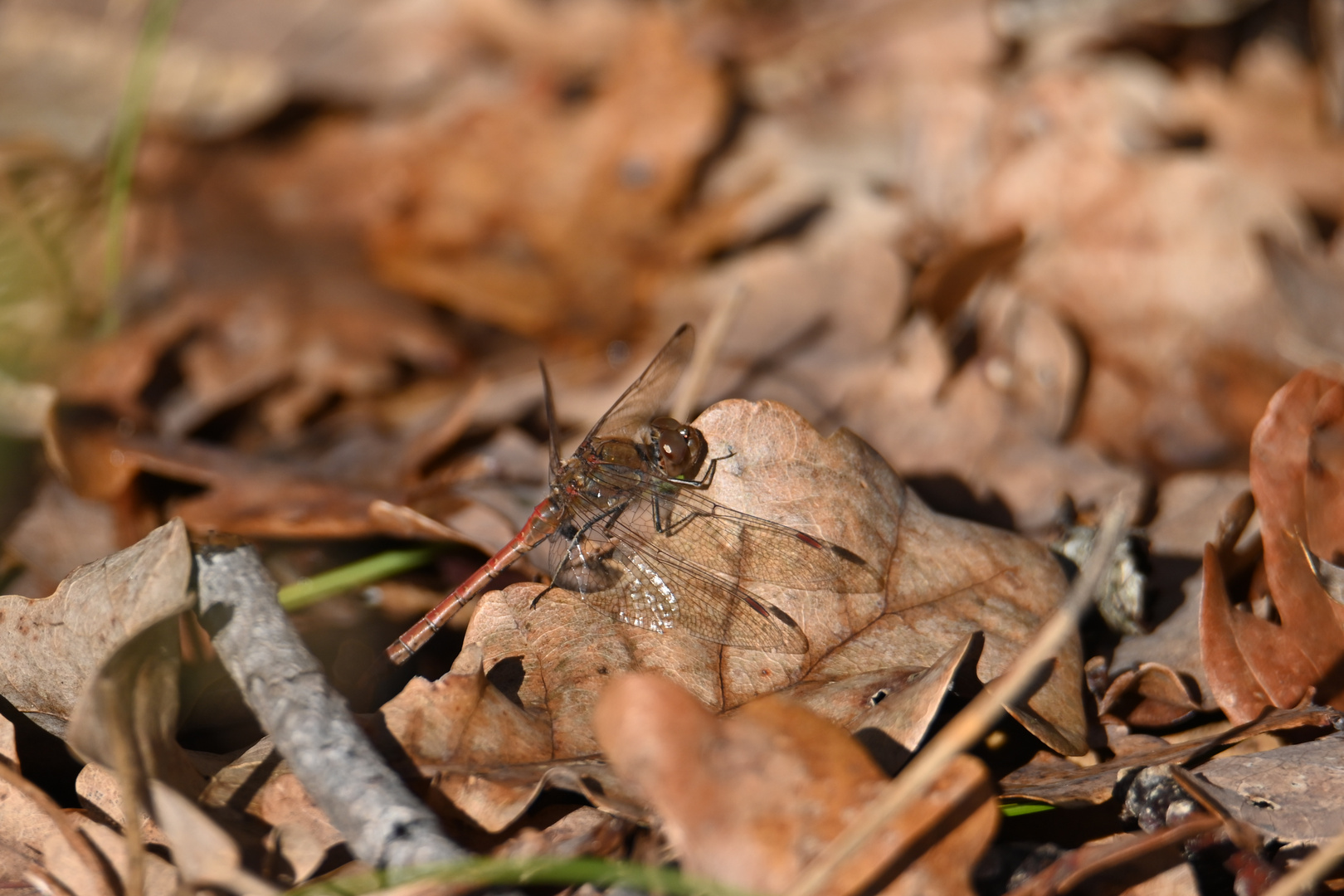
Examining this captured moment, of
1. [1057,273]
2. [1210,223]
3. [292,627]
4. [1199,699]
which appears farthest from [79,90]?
[1199,699]

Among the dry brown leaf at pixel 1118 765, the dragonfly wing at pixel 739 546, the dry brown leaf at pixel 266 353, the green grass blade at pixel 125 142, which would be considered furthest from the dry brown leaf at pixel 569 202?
the dry brown leaf at pixel 1118 765

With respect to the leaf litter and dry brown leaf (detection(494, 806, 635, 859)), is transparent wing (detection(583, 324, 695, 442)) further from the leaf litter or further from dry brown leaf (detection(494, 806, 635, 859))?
dry brown leaf (detection(494, 806, 635, 859))

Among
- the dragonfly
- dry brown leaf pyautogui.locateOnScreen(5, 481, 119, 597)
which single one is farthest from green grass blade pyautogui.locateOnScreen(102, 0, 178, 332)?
the dragonfly

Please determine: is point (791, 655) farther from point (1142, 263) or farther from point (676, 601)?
point (1142, 263)

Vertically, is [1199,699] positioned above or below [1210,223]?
below

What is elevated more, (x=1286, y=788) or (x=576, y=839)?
(x=576, y=839)

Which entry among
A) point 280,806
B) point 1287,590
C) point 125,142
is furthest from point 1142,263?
point 125,142

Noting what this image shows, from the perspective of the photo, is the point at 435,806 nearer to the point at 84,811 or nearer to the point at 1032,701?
the point at 84,811
